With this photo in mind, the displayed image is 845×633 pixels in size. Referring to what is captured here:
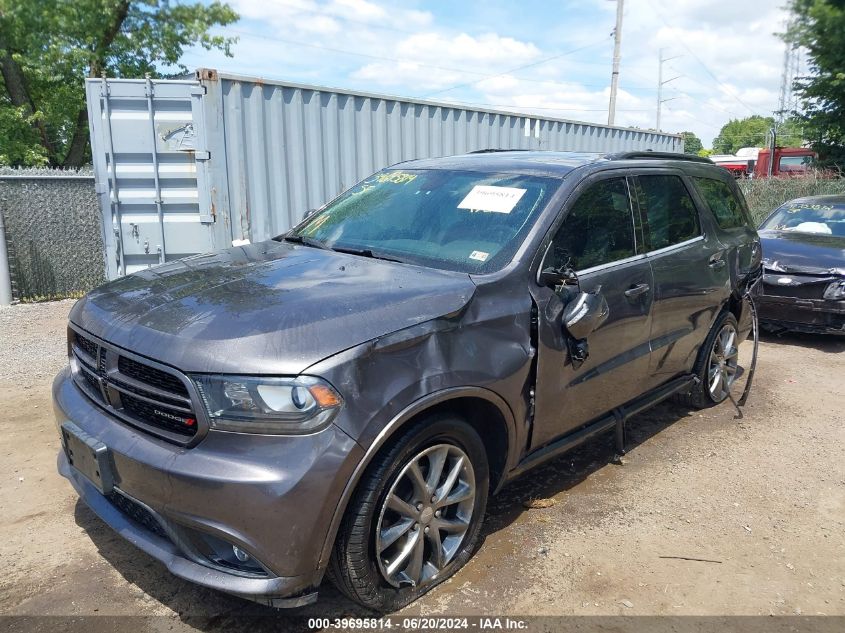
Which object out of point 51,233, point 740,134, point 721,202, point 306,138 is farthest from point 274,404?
point 740,134

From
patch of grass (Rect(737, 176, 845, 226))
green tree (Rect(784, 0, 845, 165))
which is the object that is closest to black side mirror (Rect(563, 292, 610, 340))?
patch of grass (Rect(737, 176, 845, 226))

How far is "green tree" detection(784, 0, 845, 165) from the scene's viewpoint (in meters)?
15.6

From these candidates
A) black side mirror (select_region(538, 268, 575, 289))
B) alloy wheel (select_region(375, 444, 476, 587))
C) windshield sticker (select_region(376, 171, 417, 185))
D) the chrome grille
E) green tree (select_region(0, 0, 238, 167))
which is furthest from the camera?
green tree (select_region(0, 0, 238, 167))

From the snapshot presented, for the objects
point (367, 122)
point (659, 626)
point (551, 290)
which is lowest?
point (659, 626)

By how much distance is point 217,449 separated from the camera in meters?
→ 2.30

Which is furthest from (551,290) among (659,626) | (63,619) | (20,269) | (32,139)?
(32,139)

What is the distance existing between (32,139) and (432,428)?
22341 millimetres

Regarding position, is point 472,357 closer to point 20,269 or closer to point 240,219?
point 240,219

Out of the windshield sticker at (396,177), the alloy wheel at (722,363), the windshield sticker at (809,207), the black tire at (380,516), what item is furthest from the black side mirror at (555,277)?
the windshield sticker at (809,207)

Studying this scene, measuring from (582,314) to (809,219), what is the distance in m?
6.75

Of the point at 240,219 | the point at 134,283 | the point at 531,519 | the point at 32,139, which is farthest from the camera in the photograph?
the point at 32,139

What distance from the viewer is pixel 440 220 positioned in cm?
353

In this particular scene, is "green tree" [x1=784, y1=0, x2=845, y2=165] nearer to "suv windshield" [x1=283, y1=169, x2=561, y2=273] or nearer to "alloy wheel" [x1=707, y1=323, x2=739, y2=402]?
"alloy wheel" [x1=707, y1=323, x2=739, y2=402]

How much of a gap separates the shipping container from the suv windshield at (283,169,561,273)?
3406mm
